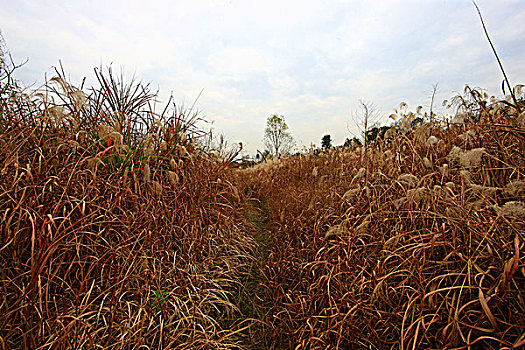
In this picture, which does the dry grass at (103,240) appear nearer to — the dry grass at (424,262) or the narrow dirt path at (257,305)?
the narrow dirt path at (257,305)

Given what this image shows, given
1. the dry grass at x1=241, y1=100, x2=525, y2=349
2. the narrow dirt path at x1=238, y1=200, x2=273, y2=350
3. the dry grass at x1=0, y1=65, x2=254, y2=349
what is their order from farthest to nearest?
the narrow dirt path at x1=238, y1=200, x2=273, y2=350, the dry grass at x1=0, y1=65, x2=254, y2=349, the dry grass at x1=241, y1=100, x2=525, y2=349

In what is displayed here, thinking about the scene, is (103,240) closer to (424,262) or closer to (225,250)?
(225,250)

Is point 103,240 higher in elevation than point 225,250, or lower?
higher

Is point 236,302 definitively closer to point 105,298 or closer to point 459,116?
point 105,298

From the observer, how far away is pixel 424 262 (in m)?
1.39

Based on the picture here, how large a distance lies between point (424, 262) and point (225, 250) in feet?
6.65

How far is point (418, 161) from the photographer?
2.50m

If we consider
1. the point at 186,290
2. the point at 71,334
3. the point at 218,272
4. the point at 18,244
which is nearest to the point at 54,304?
the point at 71,334

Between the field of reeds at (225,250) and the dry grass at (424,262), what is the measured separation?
0.5 inches

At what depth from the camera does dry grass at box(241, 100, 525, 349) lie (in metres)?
1.20

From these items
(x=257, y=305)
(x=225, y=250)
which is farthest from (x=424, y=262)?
(x=225, y=250)

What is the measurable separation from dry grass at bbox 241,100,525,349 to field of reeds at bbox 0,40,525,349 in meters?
0.01

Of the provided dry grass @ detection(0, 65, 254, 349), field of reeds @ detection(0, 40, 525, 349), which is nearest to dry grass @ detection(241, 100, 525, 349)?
field of reeds @ detection(0, 40, 525, 349)

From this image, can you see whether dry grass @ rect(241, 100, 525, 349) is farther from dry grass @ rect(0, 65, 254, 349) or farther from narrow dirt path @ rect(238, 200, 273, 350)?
dry grass @ rect(0, 65, 254, 349)
